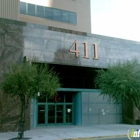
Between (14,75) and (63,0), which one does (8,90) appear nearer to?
(14,75)

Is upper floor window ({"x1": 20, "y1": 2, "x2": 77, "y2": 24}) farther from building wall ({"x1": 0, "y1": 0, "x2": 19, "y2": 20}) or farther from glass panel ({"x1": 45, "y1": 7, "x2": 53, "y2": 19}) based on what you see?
building wall ({"x1": 0, "y1": 0, "x2": 19, "y2": 20})

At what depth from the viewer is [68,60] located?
2666 centimetres

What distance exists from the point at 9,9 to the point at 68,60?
523 inches

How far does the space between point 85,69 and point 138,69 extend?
6.78 meters

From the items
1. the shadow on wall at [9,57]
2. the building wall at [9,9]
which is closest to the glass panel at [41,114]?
the shadow on wall at [9,57]

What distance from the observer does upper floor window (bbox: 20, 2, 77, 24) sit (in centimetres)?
4103

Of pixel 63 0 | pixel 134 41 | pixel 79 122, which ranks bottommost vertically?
pixel 79 122

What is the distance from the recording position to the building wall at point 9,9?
34.0 metres

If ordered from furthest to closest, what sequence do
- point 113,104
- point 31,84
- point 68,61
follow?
point 113,104
point 68,61
point 31,84

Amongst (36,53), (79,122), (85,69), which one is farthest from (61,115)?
(36,53)

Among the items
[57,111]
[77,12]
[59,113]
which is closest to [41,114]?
[57,111]

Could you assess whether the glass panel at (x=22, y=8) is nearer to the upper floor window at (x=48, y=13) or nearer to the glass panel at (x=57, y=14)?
the upper floor window at (x=48, y=13)

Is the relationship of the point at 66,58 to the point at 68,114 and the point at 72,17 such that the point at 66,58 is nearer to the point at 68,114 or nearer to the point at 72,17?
the point at 68,114

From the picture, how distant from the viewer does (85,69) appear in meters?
29.4
